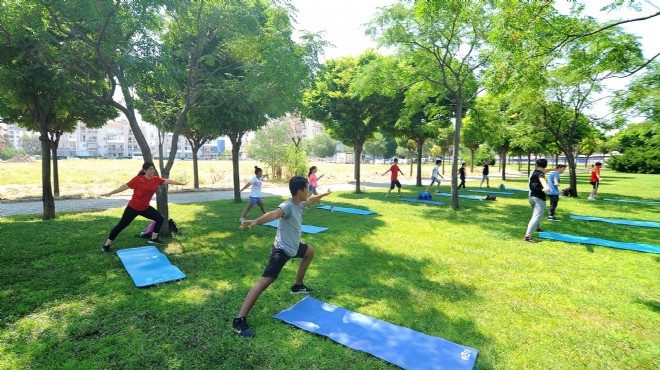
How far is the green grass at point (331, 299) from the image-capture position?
134 inches

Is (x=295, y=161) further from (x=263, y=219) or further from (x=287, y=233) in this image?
(x=263, y=219)

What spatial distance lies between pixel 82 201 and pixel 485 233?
53.5 feet

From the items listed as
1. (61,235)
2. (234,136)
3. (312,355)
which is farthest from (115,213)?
(312,355)

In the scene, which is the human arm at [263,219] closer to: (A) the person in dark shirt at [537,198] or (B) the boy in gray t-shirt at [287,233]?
(B) the boy in gray t-shirt at [287,233]

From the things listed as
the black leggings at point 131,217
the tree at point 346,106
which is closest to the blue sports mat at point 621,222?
the tree at point 346,106

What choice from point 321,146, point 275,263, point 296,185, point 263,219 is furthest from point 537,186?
point 321,146

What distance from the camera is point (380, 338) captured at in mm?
3670

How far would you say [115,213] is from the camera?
11297 mm

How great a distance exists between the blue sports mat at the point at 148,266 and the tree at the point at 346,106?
13231 millimetres

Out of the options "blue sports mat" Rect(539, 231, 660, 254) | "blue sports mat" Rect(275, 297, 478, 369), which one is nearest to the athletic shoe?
"blue sports mat" Rect(275, 297, 478, 369)

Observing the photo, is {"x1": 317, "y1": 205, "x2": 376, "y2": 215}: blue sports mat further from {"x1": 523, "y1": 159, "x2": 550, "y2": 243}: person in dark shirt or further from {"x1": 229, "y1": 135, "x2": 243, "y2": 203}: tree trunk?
{"x1": 523, "y1": 159, "x2": 550, "y2": 243}: person in dark shirt

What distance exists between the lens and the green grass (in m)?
3.40

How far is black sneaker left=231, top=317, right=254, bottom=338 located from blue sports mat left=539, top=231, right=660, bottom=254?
27.1 ft

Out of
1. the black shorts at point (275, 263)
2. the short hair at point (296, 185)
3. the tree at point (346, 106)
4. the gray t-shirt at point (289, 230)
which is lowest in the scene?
the black shorts at point (275, 263)
